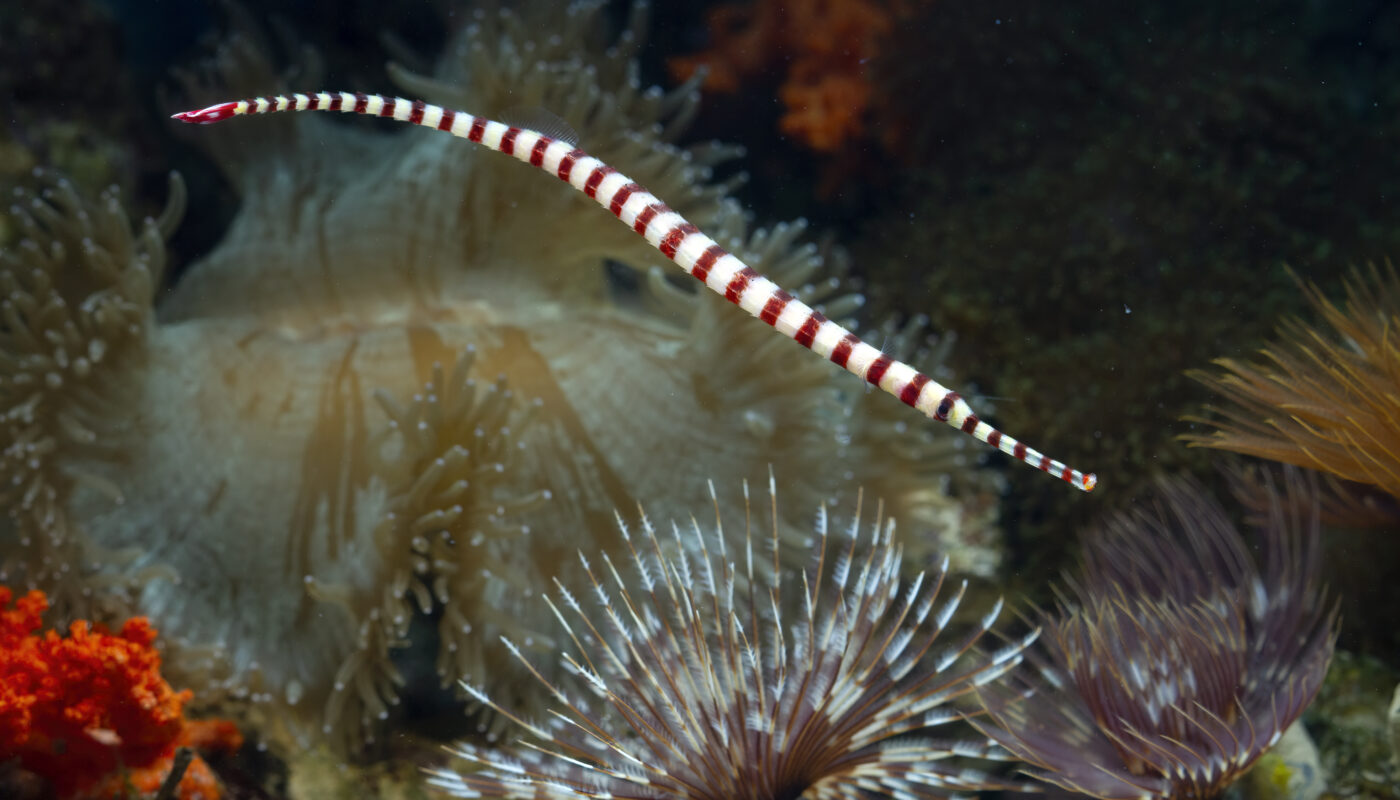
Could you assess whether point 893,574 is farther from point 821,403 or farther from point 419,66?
point 419,66

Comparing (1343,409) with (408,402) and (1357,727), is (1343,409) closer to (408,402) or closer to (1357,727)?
(1357,727)

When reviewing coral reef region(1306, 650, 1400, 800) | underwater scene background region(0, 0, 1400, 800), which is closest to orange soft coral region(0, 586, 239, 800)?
underwater scene background region(0, 0, 1400, 800)

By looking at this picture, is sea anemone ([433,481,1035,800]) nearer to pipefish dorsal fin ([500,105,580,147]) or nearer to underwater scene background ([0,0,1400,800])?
underwater scene background ([0,0,1400,800])

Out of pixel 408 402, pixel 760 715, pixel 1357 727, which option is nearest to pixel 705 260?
pixel 760 715

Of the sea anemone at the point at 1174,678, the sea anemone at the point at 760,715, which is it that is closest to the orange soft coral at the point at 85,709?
the sea anemone at the point at 760,715

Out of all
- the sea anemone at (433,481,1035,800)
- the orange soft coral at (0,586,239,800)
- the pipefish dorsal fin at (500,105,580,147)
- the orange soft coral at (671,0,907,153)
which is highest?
the orange soft coral at (671,0,907,153)

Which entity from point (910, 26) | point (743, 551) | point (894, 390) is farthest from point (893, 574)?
point (910, 26)

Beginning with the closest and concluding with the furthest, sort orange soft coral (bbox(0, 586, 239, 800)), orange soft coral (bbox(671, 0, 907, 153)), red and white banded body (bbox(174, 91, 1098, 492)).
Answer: red and white banded body (bbox(174, 91, 1098, 492)), orange soft coral (bbox(0, 586, 239, 800)), orange soft coral (bbox(671, 0, 907, 153))

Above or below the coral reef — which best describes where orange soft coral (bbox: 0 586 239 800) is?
below
